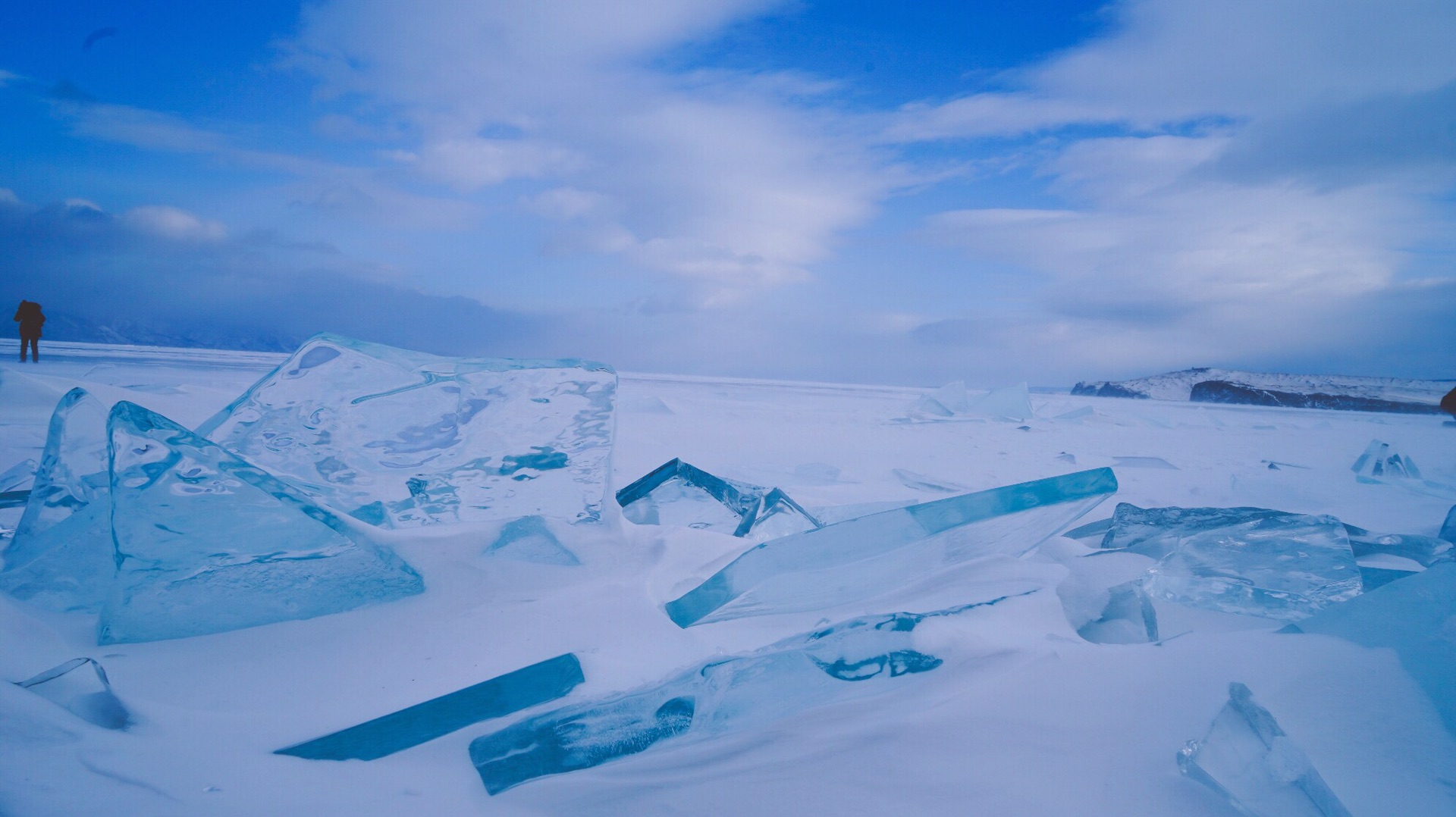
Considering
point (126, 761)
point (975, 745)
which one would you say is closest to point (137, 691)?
point (126, 761)

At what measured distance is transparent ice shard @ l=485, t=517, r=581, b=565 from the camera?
57.9 inches

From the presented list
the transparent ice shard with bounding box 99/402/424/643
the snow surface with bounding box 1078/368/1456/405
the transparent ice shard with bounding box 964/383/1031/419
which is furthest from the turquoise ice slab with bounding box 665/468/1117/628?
the snow surface with bounding box 1078/368/1456/405

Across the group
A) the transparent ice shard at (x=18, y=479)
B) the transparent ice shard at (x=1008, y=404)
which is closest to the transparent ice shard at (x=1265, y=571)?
the transparent ice shard at (x=18, y=479)

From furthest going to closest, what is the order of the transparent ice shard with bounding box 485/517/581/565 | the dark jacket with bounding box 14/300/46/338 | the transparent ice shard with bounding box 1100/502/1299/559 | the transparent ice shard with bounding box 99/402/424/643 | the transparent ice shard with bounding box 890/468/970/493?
the dark jacket with bounding box 14/300/46/338
the transparent ice shard with bounding box 890/468/970/493
the transparent ice shard with bounding box 1100/502/1299/559
the transparent ice shard with bounding box 485/517/581/565
the transparent ice shard with bounding box 99/402/424/643

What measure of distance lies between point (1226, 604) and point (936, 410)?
6794 mm

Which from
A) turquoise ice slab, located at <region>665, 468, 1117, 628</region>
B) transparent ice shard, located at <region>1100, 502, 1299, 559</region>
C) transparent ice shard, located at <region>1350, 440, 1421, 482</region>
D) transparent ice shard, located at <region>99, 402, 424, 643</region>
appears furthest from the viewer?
transparent ice shard, located at <region>1350, 440, 1421, 482</region>

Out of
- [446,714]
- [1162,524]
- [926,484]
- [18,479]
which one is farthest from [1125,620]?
[18,479]

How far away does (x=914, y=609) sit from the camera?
1.31 metres

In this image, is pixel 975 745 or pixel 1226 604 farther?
pixel 1226 604

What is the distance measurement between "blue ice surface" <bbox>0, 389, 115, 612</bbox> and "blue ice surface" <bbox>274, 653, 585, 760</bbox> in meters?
0.73

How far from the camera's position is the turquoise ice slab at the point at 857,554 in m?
1.29

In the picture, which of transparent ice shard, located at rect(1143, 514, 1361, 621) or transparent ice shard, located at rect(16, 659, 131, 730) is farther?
transparent ice shard, located at rect(1143, 514, 1361, 621)

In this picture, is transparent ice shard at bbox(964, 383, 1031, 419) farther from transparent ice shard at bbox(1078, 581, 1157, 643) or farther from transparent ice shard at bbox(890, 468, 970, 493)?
transparent ice shard at bbox(1078, 581, 1157, 643)

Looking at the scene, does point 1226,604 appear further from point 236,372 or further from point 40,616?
point 236,372
